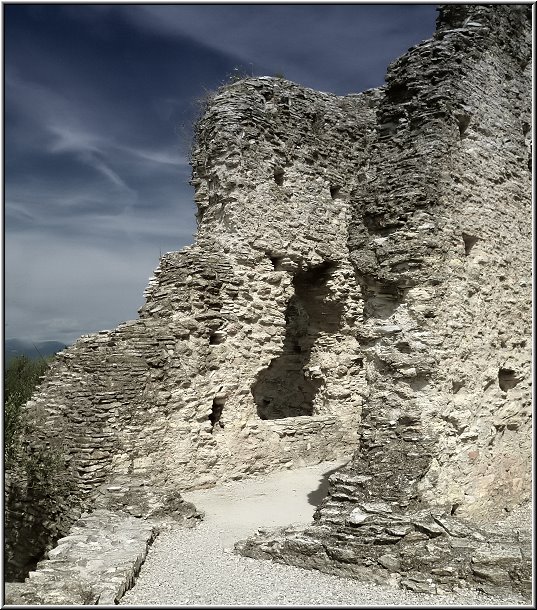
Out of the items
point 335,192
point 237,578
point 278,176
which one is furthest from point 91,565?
point 335,192

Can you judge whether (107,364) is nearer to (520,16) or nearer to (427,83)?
(427,83)

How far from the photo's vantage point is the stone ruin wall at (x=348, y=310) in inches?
259

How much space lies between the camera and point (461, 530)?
541cm

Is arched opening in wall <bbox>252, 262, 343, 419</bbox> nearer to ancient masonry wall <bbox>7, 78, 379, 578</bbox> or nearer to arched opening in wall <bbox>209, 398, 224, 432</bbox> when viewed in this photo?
ancient masonry wall <bbox>7, 78, 379, 578</bbox>

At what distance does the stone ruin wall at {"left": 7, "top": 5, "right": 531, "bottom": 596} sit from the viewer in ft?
21.5

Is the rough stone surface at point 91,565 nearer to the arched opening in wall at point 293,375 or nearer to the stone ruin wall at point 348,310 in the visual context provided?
the stone ruin wall at point 348,310

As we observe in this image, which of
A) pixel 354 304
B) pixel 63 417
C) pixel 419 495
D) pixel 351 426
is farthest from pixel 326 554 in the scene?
pixel 354 304

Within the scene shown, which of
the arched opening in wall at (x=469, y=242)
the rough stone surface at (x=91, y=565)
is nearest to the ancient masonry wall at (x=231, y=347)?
the rough stone surface at (x=91, y=565)

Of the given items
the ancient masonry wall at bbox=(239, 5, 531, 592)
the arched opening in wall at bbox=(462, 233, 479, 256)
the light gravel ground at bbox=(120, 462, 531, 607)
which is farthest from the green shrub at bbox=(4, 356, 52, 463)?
the arched opening in wall at bbox=(462, 233, 479, 256)

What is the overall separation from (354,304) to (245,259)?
9.83 feet

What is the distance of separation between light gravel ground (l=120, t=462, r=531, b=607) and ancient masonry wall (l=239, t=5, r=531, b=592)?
11.8 inches

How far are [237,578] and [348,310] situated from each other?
7624mm

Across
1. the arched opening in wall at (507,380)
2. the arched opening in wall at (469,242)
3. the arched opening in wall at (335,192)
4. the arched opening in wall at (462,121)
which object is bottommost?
the arched opening in wall at (507,380)

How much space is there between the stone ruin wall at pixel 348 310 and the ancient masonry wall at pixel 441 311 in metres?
0.03
